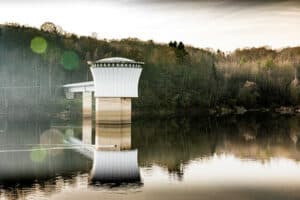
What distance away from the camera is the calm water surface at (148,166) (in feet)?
60.5

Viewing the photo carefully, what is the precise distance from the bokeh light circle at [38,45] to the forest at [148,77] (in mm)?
177

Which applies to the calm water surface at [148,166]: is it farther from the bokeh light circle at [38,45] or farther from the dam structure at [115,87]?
the bokeh light circle at [38,45]

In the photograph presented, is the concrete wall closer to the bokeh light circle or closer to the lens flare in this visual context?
the lens flare

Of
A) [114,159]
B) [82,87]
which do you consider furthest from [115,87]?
[114,159]

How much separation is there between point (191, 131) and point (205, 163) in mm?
18726

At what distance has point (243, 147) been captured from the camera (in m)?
32.9

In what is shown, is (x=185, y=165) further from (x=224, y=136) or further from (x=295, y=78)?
(x=295, y=78)

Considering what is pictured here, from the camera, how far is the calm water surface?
18438mm

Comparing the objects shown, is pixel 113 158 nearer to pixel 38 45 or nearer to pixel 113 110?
pixel 113 110

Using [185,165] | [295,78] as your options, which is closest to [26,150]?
[185,165]

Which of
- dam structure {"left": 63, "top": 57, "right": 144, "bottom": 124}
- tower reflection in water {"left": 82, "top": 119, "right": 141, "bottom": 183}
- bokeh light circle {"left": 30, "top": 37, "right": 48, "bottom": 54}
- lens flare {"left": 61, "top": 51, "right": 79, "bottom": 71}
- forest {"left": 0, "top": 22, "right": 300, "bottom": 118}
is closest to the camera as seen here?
tower reflection in water {"left": 82, "top": 119, "right": 141, "bottom": 183}

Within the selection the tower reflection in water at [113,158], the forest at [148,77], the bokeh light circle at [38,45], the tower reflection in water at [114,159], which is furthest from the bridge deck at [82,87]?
the bokeh light circle at [38,45]

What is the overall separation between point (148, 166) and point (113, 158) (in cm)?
321

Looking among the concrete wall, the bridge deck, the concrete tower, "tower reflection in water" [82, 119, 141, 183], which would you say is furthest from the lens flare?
"tower reflection in water" [82, 119, 141, 183]
